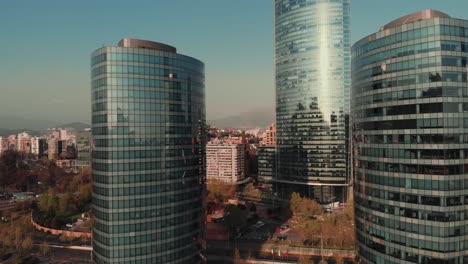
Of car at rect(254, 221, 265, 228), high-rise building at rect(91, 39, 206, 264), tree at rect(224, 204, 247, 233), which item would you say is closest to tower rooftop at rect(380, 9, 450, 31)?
high-rise building at rect(91, 39, 206, 264)

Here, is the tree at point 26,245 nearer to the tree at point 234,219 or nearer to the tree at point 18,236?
the tree at point 18,236

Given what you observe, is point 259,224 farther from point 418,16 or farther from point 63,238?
point 418,16

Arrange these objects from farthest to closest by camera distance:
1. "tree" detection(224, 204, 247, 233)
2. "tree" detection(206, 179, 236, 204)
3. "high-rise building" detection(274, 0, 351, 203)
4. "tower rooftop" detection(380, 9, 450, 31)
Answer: "high-rise building" detection(274, 0, 351, 203), "tree" detection(206, 179, 236, 204), "tree" detection(224, 204, 247, 233), "tower rooftop" detection(380, 9, 450, 31)

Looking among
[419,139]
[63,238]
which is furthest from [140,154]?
[63,238]

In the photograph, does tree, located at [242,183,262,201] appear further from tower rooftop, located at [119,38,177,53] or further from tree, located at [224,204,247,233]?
tower rooftop, located at [119,38,177,53]

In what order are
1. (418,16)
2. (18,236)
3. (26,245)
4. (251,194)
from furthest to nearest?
(251,194) → (18,236) → (26,245) → (418,16)

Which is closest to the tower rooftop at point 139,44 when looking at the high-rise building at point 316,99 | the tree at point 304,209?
the tree at point 304,209

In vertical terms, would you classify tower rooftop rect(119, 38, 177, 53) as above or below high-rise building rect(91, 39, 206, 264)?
above
